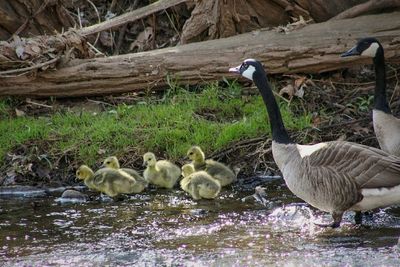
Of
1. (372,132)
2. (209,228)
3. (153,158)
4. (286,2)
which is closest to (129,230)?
(209,228)

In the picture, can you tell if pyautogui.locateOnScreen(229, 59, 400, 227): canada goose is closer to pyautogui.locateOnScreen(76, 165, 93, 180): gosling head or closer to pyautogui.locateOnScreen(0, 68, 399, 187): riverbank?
pyautogui.locateOnScreen(0, 68, 399, 187): riverbank

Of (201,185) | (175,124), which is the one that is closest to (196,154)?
(201,185)

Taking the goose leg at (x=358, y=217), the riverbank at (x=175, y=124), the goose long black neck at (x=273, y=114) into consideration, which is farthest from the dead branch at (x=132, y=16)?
the goose leg at (x=358, y=217)

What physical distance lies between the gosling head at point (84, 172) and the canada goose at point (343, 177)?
100 inches

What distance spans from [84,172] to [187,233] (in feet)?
7.48

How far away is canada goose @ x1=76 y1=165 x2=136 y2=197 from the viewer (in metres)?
10.4

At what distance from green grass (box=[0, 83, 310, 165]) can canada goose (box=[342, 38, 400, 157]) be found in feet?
4.14

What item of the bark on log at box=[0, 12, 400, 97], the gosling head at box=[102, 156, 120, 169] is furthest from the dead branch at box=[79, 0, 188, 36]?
the gosling head at box=[102, 156, 120, 169]

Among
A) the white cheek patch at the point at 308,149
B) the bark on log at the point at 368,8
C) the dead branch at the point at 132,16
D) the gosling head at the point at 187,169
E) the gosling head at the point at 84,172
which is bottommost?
the gosling head at the point at 187,169

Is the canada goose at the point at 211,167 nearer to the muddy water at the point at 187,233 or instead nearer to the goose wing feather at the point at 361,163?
the muddy water at the point at 187,233

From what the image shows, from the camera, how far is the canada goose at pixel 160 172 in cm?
1070

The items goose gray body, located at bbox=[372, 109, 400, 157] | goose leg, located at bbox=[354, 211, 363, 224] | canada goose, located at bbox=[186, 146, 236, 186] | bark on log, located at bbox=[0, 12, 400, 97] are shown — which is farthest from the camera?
bark on log, located at bbox=[0, 12, 400, 97]

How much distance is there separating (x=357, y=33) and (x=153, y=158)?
370cm

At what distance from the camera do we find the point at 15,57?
12781 millimetres
